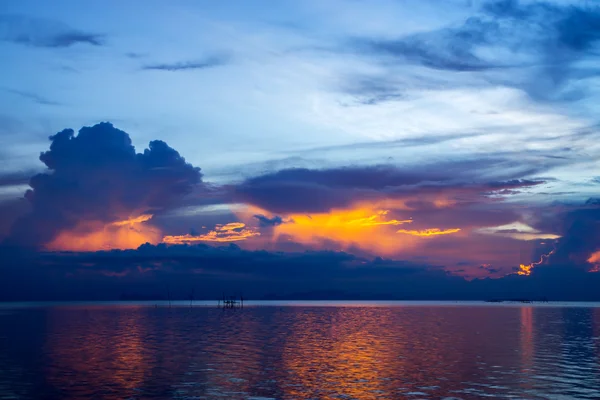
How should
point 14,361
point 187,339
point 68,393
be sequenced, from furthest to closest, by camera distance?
point 187,339 → point 14,361 → point 68,393

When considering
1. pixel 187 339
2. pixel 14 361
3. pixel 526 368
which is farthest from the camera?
pixel 187 339

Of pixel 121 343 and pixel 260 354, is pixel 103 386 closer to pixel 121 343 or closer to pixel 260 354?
pixel 260 354

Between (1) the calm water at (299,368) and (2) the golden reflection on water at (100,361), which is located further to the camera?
(2) the golden reflection on water at (100,361)

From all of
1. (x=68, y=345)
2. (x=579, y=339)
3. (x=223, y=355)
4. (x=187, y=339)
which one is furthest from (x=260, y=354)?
(x=579, y=339)

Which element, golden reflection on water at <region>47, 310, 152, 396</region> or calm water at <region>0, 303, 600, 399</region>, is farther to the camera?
golden reflection on water at <region>47, 310, 152, 396</region>

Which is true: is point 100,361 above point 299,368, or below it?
below

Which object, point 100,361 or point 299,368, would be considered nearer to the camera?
point 299,368

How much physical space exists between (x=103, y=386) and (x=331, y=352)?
31264 millimetres

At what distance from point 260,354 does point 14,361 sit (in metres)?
26.7

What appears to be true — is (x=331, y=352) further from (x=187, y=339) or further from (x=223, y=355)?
(x=187, y=339)

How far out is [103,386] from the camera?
1806 inches

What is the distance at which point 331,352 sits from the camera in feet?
230

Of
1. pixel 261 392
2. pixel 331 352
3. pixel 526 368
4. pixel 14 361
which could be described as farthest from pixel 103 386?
pixel 526 368

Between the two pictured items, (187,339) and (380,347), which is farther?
(187,339)
